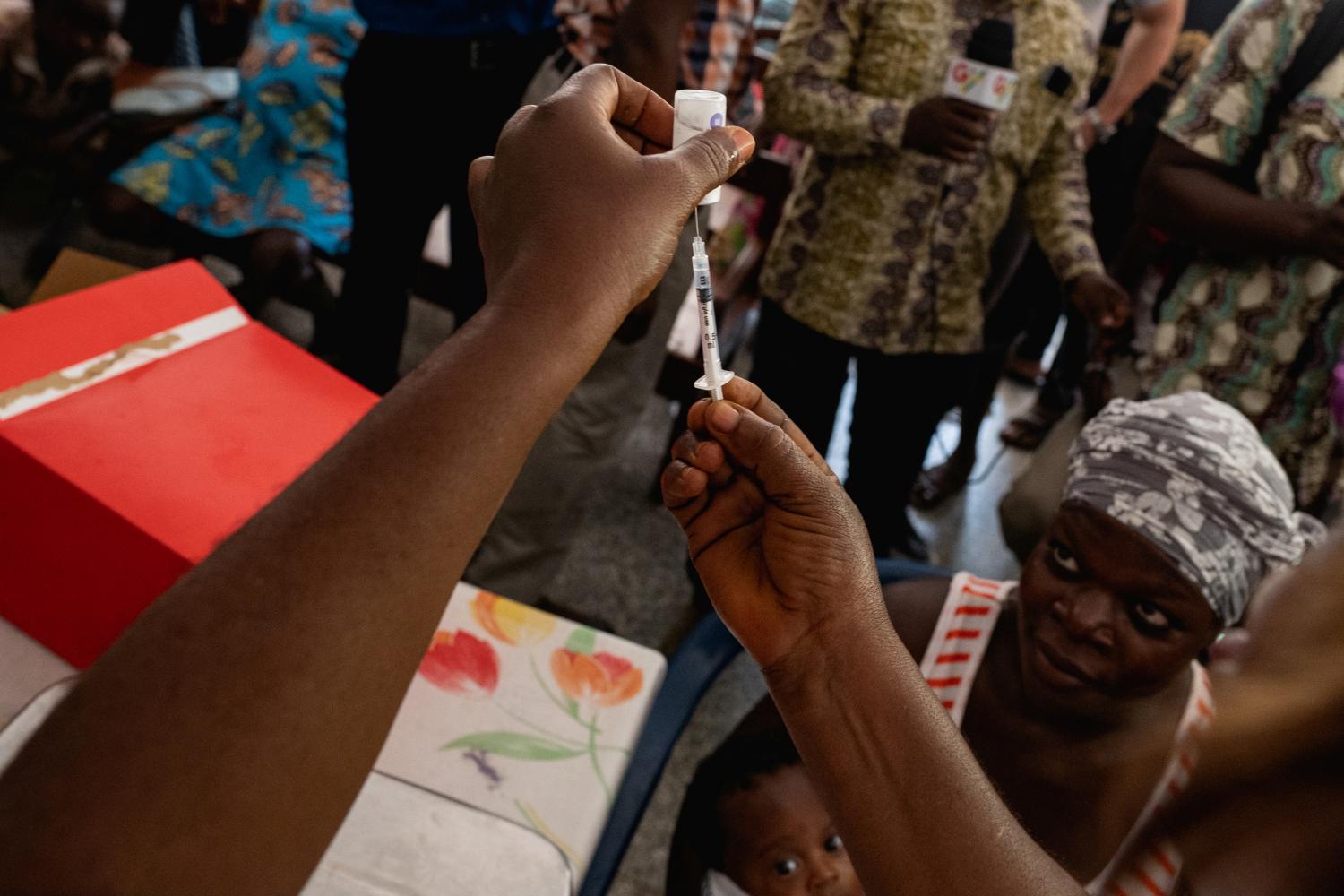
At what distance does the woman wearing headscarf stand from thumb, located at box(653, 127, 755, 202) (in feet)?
2.45

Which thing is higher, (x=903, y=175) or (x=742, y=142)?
(x=742, y=142)

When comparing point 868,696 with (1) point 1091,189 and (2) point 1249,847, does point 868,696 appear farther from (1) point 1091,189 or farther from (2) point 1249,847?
(1) point 1091,189

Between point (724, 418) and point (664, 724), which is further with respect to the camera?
point (664, 724)

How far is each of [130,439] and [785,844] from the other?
33.8 inches

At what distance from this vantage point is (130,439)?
2.95 feet

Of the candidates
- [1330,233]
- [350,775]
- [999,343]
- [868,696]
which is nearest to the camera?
[350,775]

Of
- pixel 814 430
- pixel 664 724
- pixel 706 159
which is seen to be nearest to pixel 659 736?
pixel 664 724

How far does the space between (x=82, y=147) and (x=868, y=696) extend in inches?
115

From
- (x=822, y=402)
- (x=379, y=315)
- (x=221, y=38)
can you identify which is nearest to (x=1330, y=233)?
(x=822, y=402)

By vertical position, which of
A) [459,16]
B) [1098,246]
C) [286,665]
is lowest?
[1098,246]

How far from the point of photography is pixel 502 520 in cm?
198

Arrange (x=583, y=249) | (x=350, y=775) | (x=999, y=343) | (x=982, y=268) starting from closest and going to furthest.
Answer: (x=350, y=775) < (x=583, y=249) < (x=982, y=268) < (x=999, y=343)

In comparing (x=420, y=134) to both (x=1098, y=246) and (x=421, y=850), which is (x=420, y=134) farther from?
(x=1098, y=246)

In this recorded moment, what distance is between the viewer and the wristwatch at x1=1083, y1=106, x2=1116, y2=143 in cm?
263
